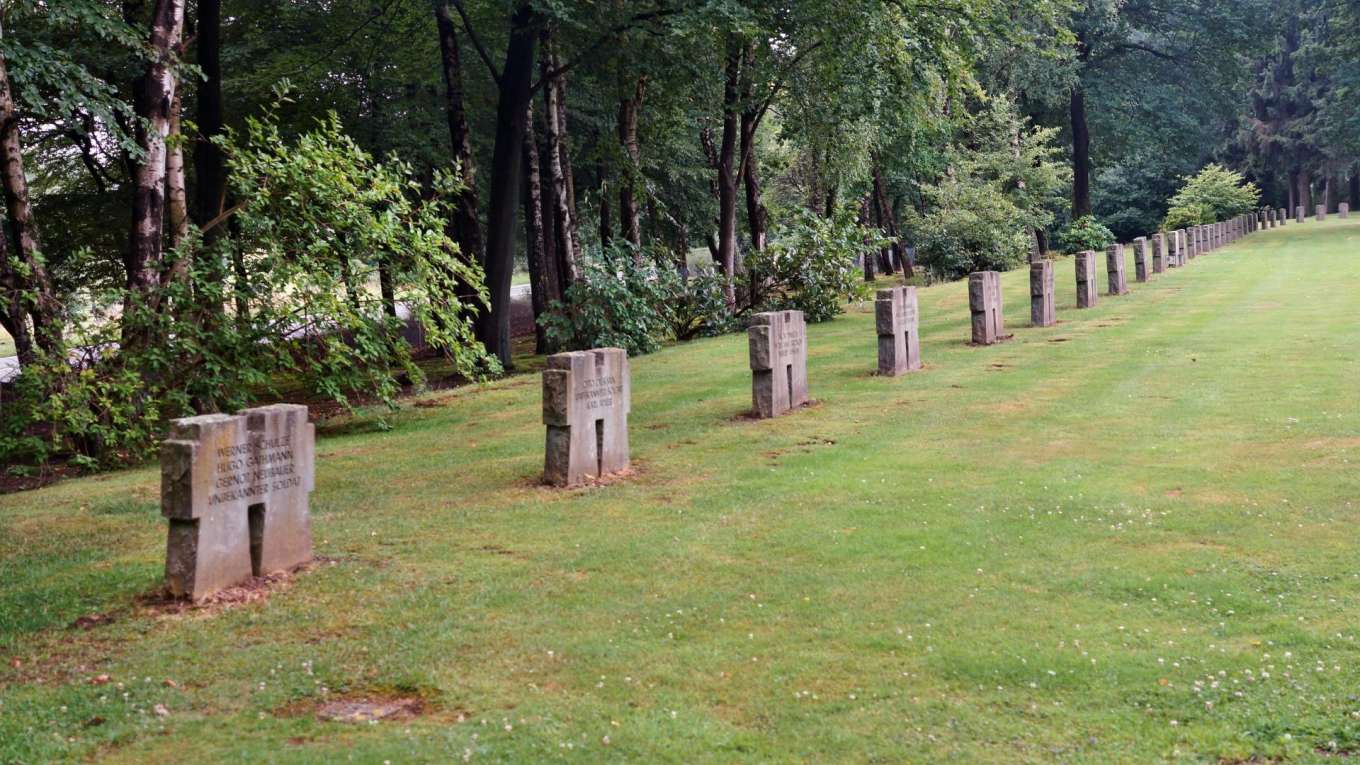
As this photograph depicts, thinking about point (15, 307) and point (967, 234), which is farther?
point (967, 234)

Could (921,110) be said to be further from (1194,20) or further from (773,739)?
(1194,20)

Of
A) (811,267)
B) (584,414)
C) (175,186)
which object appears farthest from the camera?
Answer: (811,267)

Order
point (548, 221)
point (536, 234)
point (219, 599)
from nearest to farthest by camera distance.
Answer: point (219, 599) → point (536, 234) → point (548, 221)

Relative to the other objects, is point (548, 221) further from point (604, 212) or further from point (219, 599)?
point (219, 599)

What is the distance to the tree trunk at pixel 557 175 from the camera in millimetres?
23266

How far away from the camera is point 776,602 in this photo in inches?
291

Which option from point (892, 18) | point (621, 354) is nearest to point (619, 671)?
point (621, 354)

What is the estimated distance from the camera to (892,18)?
20016 mm

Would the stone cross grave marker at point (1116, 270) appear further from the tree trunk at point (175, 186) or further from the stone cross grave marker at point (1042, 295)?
the tree trunk at point (175, 186)

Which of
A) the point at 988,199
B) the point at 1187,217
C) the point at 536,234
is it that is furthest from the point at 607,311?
the point at 1187,217

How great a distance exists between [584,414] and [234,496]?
3.86 meters

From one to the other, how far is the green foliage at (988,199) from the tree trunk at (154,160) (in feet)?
74.2

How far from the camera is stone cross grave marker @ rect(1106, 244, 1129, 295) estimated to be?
27094 millimetres

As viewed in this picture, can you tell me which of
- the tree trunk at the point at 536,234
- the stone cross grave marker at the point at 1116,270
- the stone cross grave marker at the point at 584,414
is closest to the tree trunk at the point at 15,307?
the stone cross grave marker at the point at 584,414
